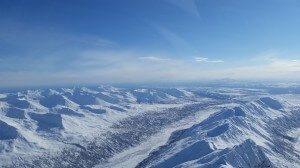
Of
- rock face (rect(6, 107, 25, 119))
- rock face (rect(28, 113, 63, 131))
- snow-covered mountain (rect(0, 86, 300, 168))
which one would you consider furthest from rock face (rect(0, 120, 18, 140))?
rock face (rect(6, 107, 25, 119))

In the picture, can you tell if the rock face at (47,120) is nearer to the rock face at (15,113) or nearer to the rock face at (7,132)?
the rock face at (15,113)

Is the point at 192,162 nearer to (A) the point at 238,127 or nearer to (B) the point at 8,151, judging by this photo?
(A) the point at 238,127

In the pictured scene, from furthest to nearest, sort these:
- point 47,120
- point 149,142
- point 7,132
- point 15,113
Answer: point 15,113
point 47,120
point 149,142
point 7,132

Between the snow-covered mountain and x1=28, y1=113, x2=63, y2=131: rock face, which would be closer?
the snow-covered mountain

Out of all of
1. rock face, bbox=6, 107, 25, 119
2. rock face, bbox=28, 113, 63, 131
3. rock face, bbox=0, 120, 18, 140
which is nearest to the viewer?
rock face, bbox=0, 120, 18, 140

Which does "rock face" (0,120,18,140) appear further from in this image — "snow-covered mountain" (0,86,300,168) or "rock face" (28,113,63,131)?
"rock face" (28,113,63,131)

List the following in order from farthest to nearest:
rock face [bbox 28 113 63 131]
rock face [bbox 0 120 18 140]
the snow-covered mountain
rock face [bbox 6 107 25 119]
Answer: rock face [bbox 6 107 25 119] → rock face [bbox 28 113 63 131] → rock face [bbox 0 120 18 140] → the snow-covered mountain

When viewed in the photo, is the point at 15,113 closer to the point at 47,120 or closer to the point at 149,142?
the point at 47,120

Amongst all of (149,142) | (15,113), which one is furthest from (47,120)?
(149,142)

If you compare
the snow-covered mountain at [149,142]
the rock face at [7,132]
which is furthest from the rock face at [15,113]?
the rock face at [7,132]
